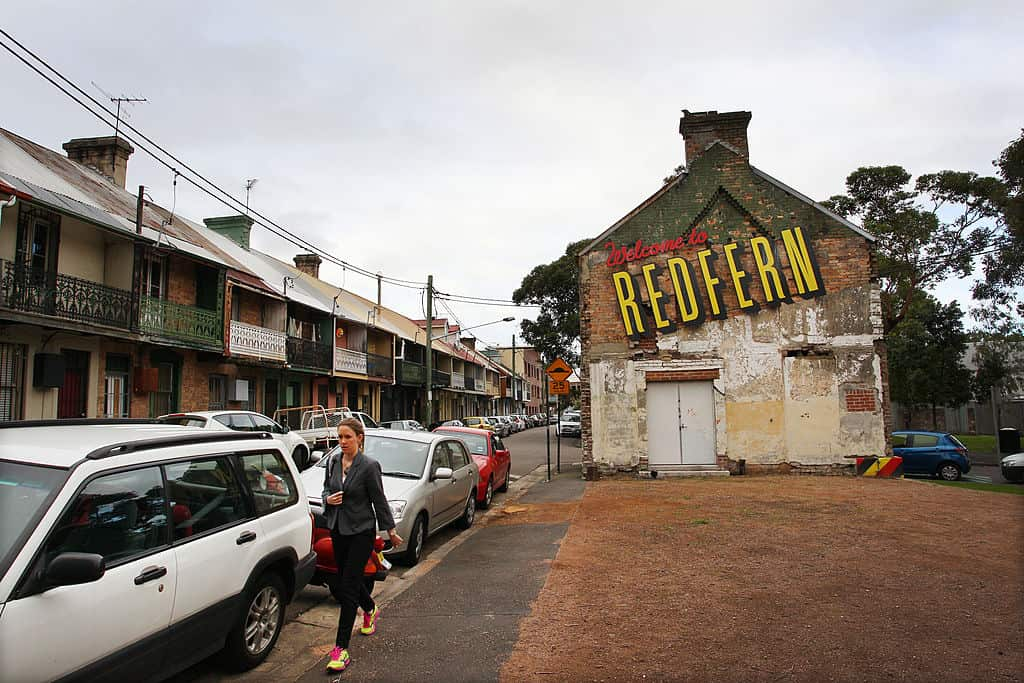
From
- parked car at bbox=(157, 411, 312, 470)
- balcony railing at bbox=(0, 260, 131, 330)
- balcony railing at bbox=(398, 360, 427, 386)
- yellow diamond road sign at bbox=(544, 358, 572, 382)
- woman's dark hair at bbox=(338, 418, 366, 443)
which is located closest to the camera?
woman's dark hair at bbox=(338, 418, 366, 443)

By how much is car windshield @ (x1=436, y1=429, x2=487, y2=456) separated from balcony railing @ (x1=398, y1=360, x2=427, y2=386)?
25.4 meters

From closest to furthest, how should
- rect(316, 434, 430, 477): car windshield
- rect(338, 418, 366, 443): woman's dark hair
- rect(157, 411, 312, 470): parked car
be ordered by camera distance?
1. rect(338, 418, 366, 443): woman's dark hair
2. rect(316, 434, 430, 477): car windshield
3. rect(157, 411, 312, 470): parked car

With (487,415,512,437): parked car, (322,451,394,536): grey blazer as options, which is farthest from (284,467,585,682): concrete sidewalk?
(487,415,512,437): parked car

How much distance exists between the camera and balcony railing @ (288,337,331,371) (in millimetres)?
25859

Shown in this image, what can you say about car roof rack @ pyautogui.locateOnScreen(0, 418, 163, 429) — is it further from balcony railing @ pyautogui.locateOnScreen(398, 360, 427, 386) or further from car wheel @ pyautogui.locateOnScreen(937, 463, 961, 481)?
balcony railing @ pyautogui.locateOnScreen(398, 360, 427, 386)

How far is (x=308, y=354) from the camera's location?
27.2 metres

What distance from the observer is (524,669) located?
4.51m

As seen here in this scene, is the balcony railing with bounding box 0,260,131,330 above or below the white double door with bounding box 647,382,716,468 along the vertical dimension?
above

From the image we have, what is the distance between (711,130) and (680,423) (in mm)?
7486

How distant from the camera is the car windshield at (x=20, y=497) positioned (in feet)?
10.3

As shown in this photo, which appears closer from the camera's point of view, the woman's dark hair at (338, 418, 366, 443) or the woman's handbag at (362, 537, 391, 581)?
the woman's dark hair at (338, 418, 366, 443)

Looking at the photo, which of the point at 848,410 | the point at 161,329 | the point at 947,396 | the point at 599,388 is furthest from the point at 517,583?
the point at 947,396

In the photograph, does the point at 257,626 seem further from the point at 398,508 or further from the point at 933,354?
the point at 933,354

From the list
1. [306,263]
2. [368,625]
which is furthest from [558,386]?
[306,263]
